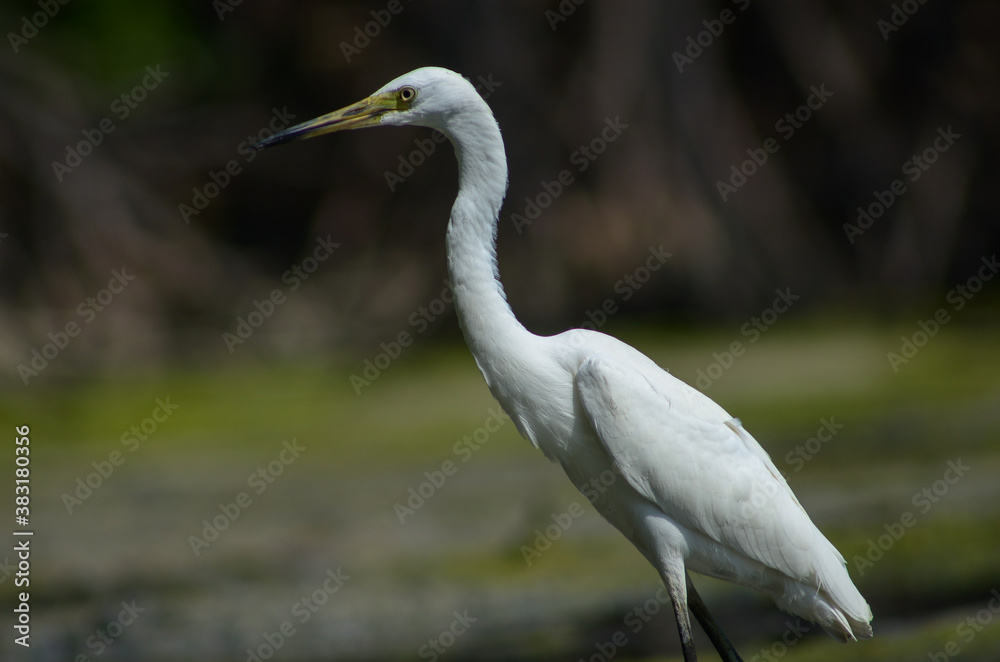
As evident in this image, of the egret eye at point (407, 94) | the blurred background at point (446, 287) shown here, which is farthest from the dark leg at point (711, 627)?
the egret eye at point (407, 94)

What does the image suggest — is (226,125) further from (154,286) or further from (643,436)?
(643,436)

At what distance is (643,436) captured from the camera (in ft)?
8.48

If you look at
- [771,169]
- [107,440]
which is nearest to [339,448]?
[107,440]

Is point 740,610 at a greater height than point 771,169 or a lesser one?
lesser

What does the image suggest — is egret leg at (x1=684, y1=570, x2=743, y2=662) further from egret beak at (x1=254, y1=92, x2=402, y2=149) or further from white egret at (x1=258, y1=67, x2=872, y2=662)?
egret beak at (x1=254, y1=92, x2=402, y2=149)

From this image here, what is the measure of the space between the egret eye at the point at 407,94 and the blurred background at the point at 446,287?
6.97 ft

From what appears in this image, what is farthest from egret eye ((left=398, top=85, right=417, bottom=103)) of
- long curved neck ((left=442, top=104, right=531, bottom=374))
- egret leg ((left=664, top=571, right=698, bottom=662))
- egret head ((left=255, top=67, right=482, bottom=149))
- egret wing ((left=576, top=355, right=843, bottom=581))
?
egret leg ((left=664, top=571, right=698, bottom=662))

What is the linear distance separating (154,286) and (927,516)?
20.1ft

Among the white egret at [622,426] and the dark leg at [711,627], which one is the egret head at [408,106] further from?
the dark leg at [711,627]

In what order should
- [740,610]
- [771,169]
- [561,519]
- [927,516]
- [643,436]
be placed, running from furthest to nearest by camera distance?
[771,169], [561,519], [927,516], [740,610], [643,436]

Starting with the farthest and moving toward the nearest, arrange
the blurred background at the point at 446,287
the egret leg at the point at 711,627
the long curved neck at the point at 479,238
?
the blurred background at the point at 446,287
the egret leg at the point at 711,627
the long curved neck at the point at 479,238

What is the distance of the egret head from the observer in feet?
8.54

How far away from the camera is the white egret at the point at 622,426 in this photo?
102 inches

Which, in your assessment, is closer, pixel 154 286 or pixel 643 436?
pixel 643 436
